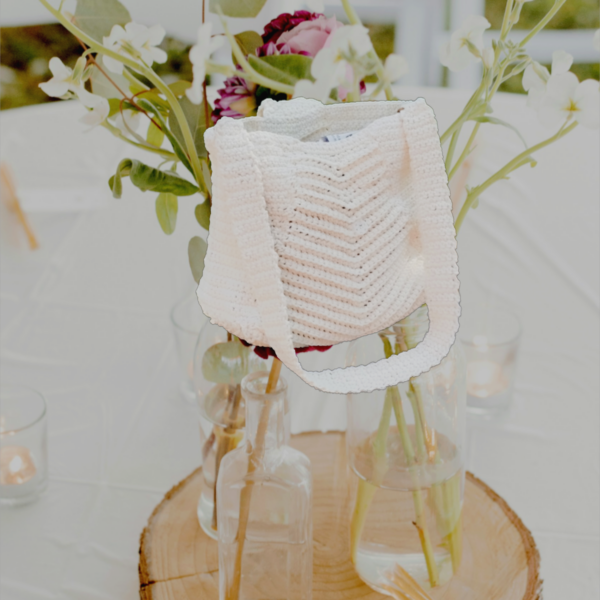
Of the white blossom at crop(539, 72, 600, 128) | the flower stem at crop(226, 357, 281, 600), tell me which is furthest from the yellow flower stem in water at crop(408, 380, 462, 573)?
the white blossom at crop(539, 72, 600, 128)

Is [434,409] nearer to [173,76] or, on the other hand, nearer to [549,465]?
[549,465]

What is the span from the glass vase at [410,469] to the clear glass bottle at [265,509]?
6 centimetres

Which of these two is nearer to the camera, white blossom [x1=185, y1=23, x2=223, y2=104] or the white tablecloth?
white blossom [x1=185, y1=23, x2=223, y2=104]

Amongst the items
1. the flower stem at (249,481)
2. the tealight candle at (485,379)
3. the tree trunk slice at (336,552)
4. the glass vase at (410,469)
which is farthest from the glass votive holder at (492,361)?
the flower stem at (249,481)

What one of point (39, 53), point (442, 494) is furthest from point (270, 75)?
point (39, 53)

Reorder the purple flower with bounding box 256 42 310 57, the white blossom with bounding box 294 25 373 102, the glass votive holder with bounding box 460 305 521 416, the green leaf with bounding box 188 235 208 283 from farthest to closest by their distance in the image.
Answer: the glass votive holder with bounding box 460 305 521 416
the green leaf with bounding box 188 235 208 283
the purple flower with bounding box 256 42 310 57
the white blossom with bounding box 294 25 373 102

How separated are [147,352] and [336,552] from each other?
1.36 ft

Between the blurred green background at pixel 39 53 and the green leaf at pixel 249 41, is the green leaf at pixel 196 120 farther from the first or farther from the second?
the blurred green background at pixel 39 53

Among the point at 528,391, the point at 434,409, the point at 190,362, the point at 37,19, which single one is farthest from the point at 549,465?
the point at 37,19

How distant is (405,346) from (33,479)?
43 centimetres

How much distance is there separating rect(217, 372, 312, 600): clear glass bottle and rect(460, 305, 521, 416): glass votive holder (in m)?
0.34

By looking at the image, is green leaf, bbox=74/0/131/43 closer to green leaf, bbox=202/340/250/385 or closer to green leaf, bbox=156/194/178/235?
green leaf, bbox=156/194/178/235

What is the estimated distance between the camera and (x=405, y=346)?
512 mm

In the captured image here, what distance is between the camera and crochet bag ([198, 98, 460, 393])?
1.32 feet
